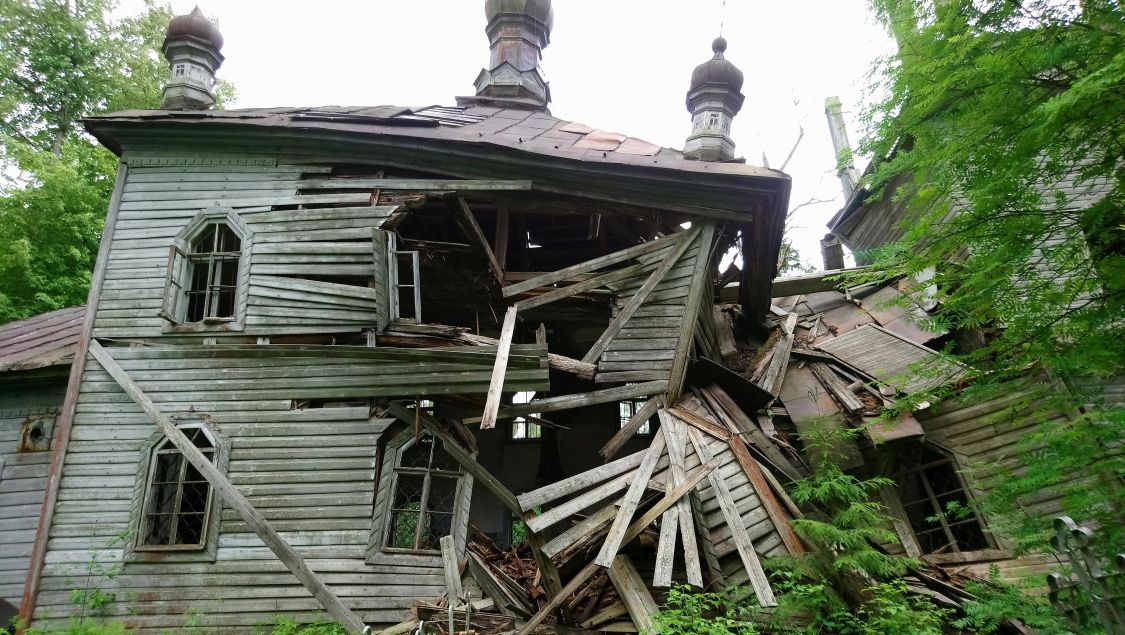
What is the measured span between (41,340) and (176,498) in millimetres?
5165

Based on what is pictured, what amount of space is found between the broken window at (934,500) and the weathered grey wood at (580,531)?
5148mm

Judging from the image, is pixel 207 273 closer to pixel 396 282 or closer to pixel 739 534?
pixel 396 282

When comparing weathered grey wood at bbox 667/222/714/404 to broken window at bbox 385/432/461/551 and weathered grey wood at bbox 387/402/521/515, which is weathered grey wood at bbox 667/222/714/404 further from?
broken window at bbox 385/432/461/551

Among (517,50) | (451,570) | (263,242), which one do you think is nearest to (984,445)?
(451,570)

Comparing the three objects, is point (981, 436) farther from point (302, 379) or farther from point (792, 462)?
point (302, 379)

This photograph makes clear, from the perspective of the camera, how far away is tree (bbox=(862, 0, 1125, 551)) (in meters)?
4.54

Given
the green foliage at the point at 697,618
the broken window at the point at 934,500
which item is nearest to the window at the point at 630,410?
the broken window at the point at 934,500

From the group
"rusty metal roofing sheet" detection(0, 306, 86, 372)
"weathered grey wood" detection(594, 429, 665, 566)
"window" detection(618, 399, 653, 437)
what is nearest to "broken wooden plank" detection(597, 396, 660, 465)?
"weathered grey wood" detection(594, 429, 665, 566)

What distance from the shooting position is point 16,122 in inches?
845

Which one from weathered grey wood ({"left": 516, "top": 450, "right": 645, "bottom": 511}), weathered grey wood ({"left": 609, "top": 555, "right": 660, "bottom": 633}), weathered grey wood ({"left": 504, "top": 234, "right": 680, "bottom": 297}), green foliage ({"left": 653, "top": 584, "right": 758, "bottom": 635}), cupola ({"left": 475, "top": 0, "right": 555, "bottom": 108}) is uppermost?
cupola ({"left": 475, "top": 0, "right": 555, "bottom": 108})

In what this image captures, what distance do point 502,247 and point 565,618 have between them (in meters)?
4.82

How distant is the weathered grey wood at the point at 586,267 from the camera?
9.18m

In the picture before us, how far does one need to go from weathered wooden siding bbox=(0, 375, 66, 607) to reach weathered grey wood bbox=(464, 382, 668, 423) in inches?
274

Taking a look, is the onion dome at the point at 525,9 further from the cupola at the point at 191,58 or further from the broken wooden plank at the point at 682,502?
the broken wooden plank at the point at 682,502
